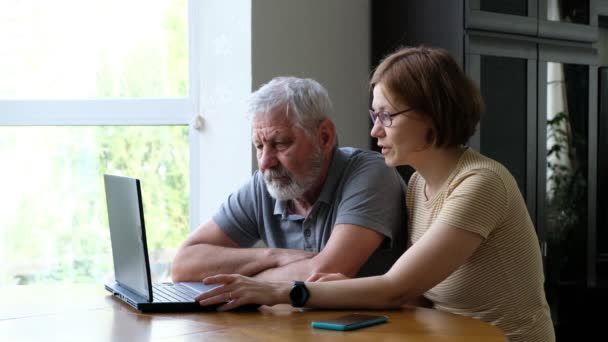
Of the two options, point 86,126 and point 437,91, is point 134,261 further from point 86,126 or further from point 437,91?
point 86,126

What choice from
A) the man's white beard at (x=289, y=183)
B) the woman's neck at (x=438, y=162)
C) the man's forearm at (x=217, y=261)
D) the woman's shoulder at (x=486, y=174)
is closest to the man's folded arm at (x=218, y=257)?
the man's forearm at (x=217, y=261)

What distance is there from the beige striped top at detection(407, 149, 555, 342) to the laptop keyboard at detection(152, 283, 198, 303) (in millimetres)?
569

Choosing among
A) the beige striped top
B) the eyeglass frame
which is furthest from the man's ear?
the beige striped top

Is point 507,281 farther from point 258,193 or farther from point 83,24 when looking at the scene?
point 83,24

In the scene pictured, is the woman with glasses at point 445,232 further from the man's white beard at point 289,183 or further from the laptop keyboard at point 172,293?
the man's white beard at point 289,183

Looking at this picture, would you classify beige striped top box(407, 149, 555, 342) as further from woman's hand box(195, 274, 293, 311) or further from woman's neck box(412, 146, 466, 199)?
woman's hand box(195, 274, 293, 311)

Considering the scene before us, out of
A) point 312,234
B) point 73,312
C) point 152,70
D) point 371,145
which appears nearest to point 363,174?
point 312,234

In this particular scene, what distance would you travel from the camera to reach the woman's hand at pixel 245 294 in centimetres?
178

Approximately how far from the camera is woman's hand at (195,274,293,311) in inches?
70.0

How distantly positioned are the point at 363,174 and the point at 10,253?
1912mm

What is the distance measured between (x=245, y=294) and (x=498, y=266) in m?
0.58

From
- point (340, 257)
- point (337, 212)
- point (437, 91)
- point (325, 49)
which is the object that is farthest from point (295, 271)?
point (325, 49)

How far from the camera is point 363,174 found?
234 cm

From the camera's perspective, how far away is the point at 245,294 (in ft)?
5.85
